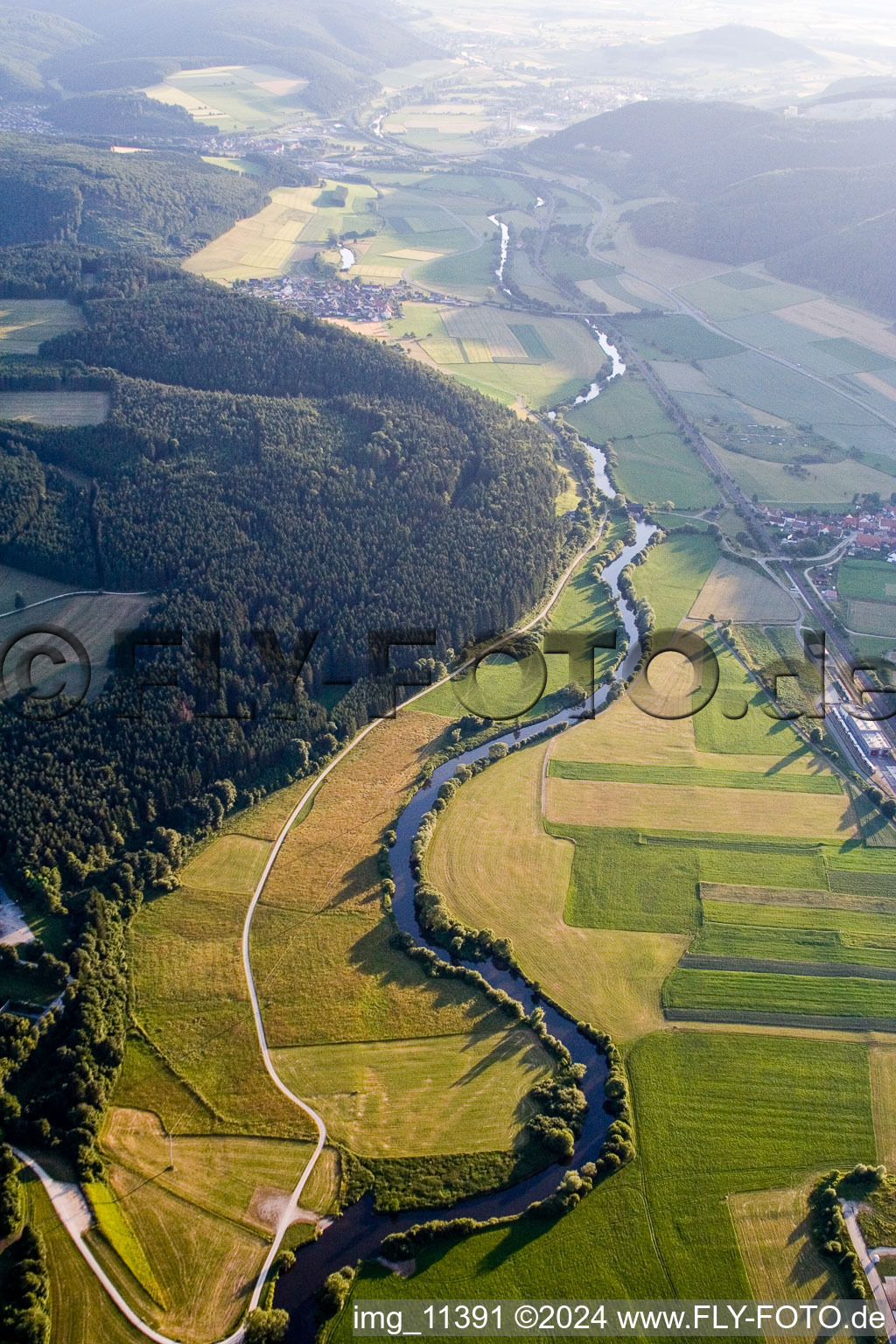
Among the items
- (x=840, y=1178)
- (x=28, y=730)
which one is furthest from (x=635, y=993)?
(x=28, y=730)

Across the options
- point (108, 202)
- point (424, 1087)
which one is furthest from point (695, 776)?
point (108, 202)

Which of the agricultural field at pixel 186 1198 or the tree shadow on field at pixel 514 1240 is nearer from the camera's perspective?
the agricultural field at pixel 186 1198

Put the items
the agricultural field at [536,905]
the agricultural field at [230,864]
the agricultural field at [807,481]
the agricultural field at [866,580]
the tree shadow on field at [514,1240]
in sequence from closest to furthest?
the tree shadow on field at [514,1240], the agricultural field at [536,905], the agricultural field at [230,864], the agricultural field at [866,580], the agricultural field at [807,481]

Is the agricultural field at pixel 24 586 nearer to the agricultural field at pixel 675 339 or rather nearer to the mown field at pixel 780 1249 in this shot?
the mown field at pixel 780 1249

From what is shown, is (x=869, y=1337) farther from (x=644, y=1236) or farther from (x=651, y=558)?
(x=651, y=558)

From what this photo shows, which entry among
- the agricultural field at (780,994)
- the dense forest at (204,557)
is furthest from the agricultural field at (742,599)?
the agricultural field at (780,994)

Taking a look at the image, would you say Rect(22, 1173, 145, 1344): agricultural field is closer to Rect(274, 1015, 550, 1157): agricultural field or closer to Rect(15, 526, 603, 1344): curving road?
A: Rect(15, 526, 603, 1344): curving road
